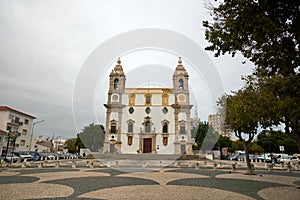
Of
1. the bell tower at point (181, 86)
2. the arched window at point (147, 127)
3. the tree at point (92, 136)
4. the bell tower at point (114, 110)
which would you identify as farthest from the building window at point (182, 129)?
the tree at point (92, 136)

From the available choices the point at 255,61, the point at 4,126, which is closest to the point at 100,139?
the point at 4,126

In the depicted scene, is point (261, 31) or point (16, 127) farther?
point (16, 127)

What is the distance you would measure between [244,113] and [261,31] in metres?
5.75

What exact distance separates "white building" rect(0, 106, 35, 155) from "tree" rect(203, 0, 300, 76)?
1464 inches

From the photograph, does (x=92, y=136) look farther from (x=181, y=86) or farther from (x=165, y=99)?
(x=181, y=86)

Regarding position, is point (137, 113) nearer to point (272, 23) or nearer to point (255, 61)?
point (255, 61)

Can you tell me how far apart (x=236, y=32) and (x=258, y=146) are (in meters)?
56.3

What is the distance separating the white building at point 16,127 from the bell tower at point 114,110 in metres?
14.7

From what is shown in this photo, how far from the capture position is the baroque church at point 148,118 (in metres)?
35.7

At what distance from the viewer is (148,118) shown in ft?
124

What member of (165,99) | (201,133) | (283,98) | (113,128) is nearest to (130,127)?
(113,128)

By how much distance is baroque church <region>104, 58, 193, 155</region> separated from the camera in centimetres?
3569

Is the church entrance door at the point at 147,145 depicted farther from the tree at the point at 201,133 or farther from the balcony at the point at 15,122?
the balcony at the point at 15,122

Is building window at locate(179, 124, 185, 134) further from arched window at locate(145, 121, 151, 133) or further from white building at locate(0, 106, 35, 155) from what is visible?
white building at locate(0, 106, 35, 155)
